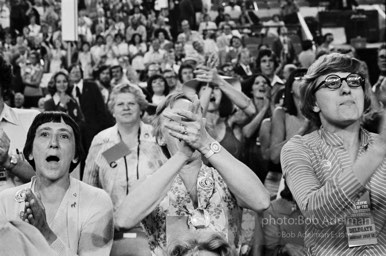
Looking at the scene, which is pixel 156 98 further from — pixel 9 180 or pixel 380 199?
pixel 380 199

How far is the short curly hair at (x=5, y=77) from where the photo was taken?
3.76 metres

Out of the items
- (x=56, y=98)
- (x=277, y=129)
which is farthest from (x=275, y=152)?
(x=56, y=98)

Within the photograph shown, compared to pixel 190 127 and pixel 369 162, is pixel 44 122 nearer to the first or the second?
pixel 190 127

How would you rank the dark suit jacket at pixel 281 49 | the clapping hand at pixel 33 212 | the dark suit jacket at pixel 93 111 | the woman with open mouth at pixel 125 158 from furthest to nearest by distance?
the dark suit jacket at pixel 281 49
the dark suit jacket at pixel 93 111
the woman with open mouth at pixel 125 158
the clapping hand at pixel 33 212

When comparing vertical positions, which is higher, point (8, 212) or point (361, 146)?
point (361, 146)

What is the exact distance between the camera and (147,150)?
15.7ft

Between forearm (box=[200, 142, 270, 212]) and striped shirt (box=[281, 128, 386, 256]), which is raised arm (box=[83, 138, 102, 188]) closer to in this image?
forearm (box=[200, 142, 270, 212])

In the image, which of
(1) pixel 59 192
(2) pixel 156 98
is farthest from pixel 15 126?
(2) pixel 156 98

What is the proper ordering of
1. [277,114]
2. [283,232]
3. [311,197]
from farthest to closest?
1. [277,114]
2. [283,232]
3. [311,197]

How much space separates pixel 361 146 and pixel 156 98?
452 centimetres

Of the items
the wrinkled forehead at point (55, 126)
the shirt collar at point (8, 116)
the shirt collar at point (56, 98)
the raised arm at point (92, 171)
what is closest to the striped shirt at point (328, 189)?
the wrinkled forehead at point (55, 126)

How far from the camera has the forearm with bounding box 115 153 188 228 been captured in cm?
280

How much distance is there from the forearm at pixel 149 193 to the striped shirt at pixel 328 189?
0.40 m

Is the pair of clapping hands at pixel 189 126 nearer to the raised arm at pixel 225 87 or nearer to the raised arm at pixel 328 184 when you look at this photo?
the raised arm at pixel 328 184
